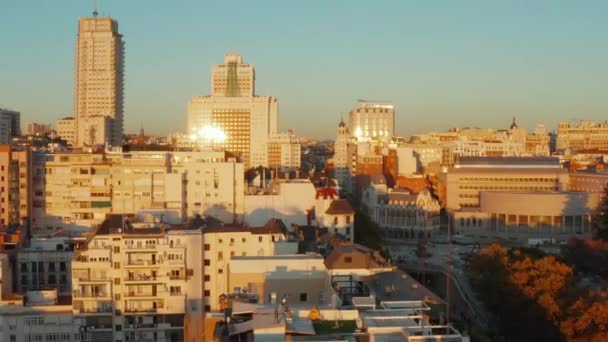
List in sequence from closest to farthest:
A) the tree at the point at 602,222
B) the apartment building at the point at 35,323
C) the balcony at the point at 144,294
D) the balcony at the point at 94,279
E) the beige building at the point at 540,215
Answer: the apartment building at the point at 35,323, the balcony at the point at 94,279, the balcony at the point at 144,294, the tree at the point at 602,222, the beige building at the point at 540,215

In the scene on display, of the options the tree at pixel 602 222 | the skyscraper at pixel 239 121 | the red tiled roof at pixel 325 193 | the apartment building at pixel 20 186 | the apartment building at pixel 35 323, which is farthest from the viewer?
the skyscraper at pixel 239 121

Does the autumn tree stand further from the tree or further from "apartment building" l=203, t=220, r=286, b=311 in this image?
the tree

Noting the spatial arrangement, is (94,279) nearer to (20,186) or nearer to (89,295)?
(89,295)

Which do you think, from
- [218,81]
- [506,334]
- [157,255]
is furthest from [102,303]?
[218,81]

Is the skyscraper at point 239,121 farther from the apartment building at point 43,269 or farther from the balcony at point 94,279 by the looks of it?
the balcony at point 94,279

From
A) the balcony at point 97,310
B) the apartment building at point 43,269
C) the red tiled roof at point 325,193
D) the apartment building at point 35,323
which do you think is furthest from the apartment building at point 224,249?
the red tiled roof at point 325,193

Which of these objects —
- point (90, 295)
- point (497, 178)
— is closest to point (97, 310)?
point (90, 295)
